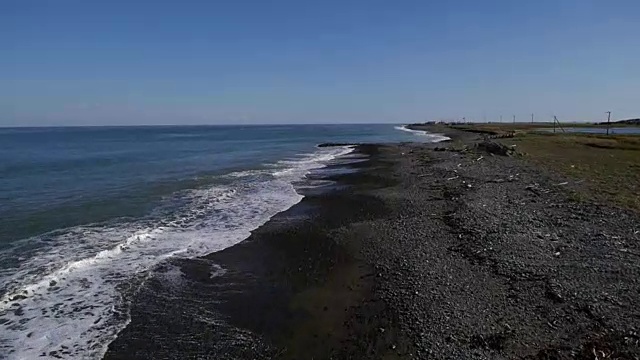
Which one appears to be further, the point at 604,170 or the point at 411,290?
the point at 604,170

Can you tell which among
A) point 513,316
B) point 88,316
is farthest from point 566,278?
point 88,316

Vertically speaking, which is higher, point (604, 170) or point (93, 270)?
point (604, 170)

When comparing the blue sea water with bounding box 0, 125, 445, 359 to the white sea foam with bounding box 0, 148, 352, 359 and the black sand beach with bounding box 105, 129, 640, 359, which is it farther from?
the black sand beach with bounding box 105, 129, 640, 359

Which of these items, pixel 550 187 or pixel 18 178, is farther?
pixel 18 178

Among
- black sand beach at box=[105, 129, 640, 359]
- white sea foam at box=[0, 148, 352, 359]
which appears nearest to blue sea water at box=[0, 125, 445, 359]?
white sea foam at box=[0, 148, 352, 359]

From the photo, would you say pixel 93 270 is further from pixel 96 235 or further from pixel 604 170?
pixel 604 170

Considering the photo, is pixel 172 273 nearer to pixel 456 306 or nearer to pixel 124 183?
pixel 456 306

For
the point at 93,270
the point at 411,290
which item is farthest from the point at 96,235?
the point at 411,290
